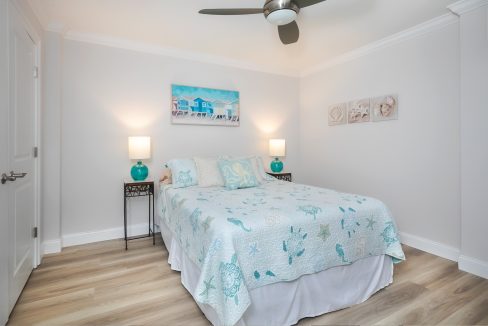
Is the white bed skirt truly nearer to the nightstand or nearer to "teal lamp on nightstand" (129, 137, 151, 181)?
"teal lamp on nightstand" (129, 137, 151, 181)

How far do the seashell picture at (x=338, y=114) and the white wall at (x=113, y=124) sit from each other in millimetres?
1505

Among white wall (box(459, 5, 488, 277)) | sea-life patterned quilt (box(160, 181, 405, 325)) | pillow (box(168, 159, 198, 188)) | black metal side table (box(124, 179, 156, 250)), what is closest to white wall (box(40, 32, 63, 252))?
black metal side table (box(124, 179, 156, 250))

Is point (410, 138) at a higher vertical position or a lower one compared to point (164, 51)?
lower

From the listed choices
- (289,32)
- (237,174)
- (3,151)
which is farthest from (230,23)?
(3,151)

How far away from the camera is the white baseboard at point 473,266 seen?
2293 mm

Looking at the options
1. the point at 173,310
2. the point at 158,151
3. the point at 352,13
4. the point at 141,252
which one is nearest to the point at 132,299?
the point at 173,310

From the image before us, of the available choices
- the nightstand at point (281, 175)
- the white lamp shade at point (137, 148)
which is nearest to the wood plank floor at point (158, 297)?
the white lamp shade at point (137, 148)

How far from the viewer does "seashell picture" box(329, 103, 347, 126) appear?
3.70m

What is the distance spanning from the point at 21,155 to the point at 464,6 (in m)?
3.90

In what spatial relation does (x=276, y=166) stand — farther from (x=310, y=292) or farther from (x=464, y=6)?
(x=464, y=6)

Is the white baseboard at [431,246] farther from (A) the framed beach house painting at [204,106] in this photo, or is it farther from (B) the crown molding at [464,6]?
(A) the framed beach house painting at [204,106]

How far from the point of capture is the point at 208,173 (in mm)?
3023

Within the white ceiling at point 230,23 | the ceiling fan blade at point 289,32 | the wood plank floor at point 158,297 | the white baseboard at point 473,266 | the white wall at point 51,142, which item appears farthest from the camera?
the white wall at point 51,142

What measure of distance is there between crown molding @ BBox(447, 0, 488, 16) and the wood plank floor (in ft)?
7.62
